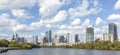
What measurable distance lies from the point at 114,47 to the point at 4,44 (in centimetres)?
7374

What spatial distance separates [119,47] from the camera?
7697 inches

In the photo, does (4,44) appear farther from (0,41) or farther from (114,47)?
(114,47)

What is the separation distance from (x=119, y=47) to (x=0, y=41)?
7796cm

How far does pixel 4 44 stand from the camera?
199 metres

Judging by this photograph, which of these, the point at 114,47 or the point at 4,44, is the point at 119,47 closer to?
the point at 114,47

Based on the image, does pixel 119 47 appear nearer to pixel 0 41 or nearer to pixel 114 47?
pixel 114 47

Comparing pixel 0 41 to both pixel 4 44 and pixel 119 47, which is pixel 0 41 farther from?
pixel 119 47

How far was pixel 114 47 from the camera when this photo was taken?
19912 centimetres

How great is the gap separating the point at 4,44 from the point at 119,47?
76.5 m

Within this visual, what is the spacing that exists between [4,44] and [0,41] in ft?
21.6

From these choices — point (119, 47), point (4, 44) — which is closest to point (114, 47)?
point (119, 47)

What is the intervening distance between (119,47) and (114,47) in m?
4.48

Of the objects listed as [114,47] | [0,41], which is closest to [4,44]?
[0,41]
